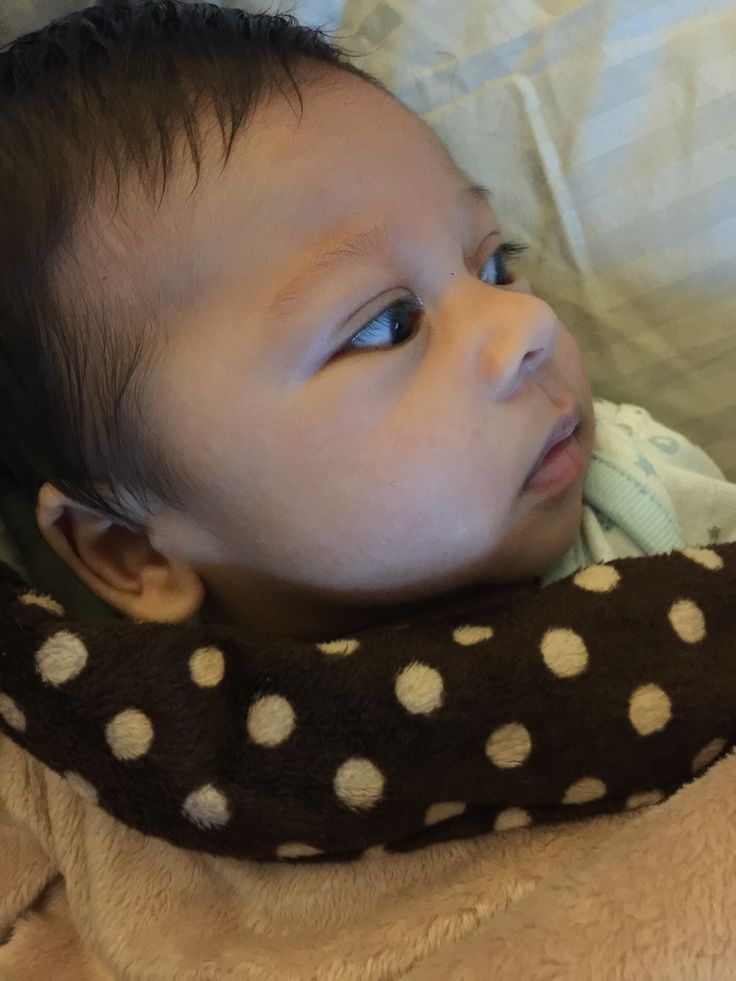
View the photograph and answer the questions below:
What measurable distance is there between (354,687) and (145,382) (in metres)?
0.27

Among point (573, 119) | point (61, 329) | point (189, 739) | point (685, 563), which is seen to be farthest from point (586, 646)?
point (573, 119)

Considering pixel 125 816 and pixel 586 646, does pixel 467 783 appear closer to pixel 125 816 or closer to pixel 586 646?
pixel 586 646

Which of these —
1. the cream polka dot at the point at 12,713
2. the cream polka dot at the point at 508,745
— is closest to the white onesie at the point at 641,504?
the cream polka dot at the point at 508,745

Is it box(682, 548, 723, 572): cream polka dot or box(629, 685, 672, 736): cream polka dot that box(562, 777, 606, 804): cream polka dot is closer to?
box(629, 685, 672, 736): cream polka dot

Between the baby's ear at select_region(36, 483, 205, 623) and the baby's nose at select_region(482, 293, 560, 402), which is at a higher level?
the baby's nose at select_region(482, 293, 560, 402)

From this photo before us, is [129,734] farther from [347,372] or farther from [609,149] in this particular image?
[609,149]

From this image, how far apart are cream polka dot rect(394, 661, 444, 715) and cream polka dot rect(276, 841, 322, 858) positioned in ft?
0.42

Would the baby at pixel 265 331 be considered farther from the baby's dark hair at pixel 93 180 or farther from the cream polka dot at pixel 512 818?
the cream polka dot at pixel 512 818

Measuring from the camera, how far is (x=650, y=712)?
68cm

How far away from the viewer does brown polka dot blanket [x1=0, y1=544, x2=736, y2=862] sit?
683mm

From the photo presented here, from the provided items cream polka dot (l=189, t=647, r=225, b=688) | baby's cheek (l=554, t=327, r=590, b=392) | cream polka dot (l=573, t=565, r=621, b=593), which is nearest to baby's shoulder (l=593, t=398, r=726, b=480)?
baby's cheek (l=554, t=327, r=590, b=392)

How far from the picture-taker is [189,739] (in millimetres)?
689

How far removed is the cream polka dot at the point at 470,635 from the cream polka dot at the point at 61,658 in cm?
27

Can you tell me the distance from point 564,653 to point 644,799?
0.39ft
